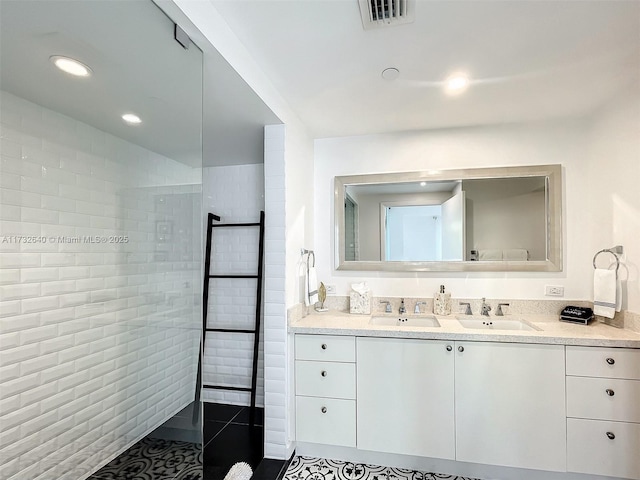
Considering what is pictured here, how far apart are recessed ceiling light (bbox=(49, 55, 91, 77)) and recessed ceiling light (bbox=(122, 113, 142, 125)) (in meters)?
0.17

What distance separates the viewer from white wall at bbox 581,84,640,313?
2000 mm

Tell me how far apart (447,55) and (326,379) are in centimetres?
196

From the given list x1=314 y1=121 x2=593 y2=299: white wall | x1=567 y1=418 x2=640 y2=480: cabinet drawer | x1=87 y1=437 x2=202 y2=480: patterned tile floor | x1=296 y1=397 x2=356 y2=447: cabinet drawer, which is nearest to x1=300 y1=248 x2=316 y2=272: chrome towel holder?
x1=314 y1=121 x2=593 y2=299: white wall

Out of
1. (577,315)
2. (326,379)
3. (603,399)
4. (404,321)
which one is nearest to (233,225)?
(326,379)

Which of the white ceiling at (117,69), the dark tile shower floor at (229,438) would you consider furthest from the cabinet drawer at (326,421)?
the white ceiling at (117,69)

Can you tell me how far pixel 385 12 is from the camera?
1403 mm

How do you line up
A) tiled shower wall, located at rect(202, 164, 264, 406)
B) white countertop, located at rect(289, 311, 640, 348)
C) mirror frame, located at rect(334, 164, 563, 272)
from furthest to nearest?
1. tiled shower wall, located at rect(202, 164, 264, 406)
2. mirror frame, located at rect(334, 164, 563, 272)
3. white countertop, located at rect(289, 311, 640, 348)

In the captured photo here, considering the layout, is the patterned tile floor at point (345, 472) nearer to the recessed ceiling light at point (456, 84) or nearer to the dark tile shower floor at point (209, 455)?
the dark tile shower floor at point (209, 455)

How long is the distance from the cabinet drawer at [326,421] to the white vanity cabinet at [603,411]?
1234 mm

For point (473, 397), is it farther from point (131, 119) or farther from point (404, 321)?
point (131, 119)

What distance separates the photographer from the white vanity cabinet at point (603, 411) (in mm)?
1881

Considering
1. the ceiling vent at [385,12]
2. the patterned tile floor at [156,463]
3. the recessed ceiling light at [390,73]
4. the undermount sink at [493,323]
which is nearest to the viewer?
the patterned tile floor at [156,463]

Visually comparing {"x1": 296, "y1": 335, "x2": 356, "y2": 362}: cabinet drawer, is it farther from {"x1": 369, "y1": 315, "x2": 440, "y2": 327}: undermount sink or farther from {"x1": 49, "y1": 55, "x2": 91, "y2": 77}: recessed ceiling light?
{"x1": 49, "y1": 55, "x2": 91, "y2": 77}: recessed ceiling light

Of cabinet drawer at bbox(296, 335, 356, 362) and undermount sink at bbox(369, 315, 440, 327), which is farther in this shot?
undermount sink at bbox(369, 315, 440, 327)
